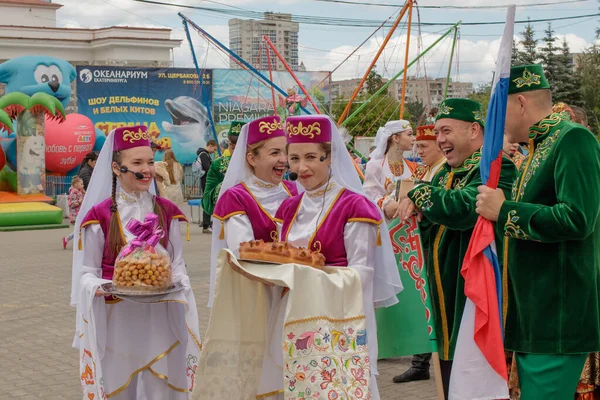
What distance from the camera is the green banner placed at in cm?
531

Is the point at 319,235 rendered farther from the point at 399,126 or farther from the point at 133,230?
the point at 399,126

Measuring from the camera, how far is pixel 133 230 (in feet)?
16.3

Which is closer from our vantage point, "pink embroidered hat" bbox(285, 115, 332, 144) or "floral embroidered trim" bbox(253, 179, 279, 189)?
"pink embroidered hat" bbox(285, 115, 332, 144)

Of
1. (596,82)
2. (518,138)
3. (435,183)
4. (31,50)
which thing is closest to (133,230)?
(435,183)

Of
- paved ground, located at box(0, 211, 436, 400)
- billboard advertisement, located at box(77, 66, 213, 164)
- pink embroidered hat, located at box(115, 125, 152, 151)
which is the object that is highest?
billboard advertisement, located at box(77, 66, 213, 164)

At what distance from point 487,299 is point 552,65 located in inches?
2029

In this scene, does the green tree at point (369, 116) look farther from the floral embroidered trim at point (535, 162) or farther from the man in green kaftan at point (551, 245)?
the man in green kaftan at point (551, 245)

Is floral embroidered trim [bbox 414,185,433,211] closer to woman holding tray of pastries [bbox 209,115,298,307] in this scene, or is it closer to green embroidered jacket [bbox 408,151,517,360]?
green embroidered jacket [bbox 408,151,517,360]

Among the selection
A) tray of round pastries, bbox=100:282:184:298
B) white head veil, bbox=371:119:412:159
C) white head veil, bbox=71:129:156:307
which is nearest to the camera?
tray of round pastries, bbox=100:282:184:298

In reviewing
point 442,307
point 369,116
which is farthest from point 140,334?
point 369,116

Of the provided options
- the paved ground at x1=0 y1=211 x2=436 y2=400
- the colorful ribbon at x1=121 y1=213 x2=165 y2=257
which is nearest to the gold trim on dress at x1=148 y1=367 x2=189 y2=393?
the colorful ribbon at x1=121 y1=213 x2=165 y2=257

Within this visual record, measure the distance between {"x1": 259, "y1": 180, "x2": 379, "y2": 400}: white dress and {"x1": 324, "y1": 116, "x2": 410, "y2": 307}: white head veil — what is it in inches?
2.7

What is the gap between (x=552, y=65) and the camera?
5266cm

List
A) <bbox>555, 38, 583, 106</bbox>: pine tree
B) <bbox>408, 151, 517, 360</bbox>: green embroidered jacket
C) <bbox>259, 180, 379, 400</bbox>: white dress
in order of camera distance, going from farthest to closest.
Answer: <bbox>555, 38, 583, 106</bbox>: pine tree, <bbox>408, 151, 517, 360</bbox>: green embroidered jacket, <bbox>259, 180, 379, 400</bbox>: white dress
